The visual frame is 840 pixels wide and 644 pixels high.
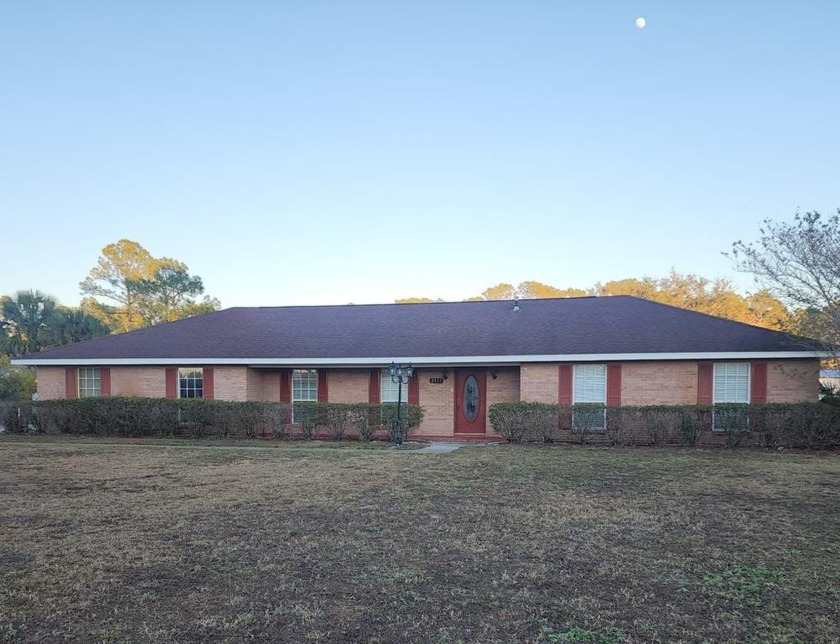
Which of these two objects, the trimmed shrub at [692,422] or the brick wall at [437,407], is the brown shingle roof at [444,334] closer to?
the brick wall at [437,407]

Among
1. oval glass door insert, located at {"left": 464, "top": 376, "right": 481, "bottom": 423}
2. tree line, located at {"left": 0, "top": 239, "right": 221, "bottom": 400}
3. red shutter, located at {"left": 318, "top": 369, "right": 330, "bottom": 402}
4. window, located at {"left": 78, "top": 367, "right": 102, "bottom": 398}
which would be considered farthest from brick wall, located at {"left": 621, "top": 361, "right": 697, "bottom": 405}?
tree line, located at {"left": 0, "top": 239, "right": 221, "bottom": 400}

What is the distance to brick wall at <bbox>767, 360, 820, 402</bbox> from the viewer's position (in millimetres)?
14391

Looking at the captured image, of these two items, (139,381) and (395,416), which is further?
(139,381)

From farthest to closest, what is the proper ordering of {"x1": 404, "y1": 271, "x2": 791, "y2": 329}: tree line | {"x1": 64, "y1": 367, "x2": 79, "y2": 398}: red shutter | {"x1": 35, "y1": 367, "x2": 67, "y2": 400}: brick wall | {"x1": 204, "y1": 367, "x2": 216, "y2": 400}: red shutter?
{"x1": 404, "y1": 271, "x2": 791, "y2": 329}: tree line
{"x1": 35, "y1": 367, "x2": 67, "y2": 400}: brick wall
{"x1": 64, "y1": 367, "x2": 79, "y2": 398}: red shutter
{"x1": 204, "y1": 367, "x2": 216, "y2": 400}: red shutter

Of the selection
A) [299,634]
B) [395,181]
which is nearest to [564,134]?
[395,181]

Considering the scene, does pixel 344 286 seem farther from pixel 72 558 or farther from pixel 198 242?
pixel 72 558

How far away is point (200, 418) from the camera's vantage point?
16.2 m

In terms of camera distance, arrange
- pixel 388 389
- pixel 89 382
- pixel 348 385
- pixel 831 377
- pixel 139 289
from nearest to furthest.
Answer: pixel 388 389
pixel 348 385
pixel 89 382
pixel 831 377
pixel 139 289

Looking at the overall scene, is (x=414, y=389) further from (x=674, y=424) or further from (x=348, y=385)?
(x=674, y=424)

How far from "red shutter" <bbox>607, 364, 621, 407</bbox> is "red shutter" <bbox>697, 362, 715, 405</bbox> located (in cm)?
207

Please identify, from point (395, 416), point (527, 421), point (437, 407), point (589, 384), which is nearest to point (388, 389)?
point (437, 407)

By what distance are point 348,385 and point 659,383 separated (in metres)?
9.17

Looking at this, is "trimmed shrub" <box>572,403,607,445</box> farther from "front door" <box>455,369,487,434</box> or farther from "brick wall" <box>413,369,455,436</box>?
"brick wall" <box>413,369,455,436</box>

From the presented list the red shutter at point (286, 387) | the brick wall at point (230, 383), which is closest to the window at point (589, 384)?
the red shutter at point (286, 387)
